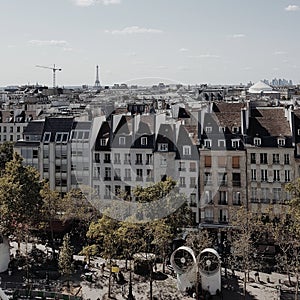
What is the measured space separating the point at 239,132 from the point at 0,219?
1978cm

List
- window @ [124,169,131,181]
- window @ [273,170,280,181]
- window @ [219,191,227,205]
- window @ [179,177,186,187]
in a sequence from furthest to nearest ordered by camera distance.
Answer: window @ [124,169,131,181] → window @ [179,177,186,187] → window @ [219,191,227,205] → window @ [273,170,280,181]

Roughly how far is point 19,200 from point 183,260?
12.1m

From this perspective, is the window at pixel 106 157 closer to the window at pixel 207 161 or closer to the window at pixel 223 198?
the window at pixel 207 161

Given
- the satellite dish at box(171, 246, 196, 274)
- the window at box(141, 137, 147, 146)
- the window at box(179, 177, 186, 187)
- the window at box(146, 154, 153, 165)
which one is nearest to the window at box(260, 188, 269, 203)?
the window at box(179, 177, 186, 187)

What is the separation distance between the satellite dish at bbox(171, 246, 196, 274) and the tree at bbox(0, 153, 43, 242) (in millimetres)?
10993

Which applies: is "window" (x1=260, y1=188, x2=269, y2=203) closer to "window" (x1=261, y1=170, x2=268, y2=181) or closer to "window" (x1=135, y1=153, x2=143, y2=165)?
"window" (x1=261, y1=170, x2=268, y2=181)

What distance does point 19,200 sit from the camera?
36812 mm

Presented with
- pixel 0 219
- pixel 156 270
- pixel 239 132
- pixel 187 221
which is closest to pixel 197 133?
pixel 239 132

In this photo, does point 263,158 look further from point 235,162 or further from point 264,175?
point 235,162

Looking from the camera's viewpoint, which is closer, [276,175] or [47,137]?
[276,175]

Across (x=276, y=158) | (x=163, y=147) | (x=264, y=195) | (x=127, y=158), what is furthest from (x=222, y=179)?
(x=127, y=158)

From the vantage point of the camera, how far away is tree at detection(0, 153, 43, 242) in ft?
120

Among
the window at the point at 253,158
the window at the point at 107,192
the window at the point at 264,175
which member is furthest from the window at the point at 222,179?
the window at the point at 107,192

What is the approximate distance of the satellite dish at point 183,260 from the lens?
109 ft
